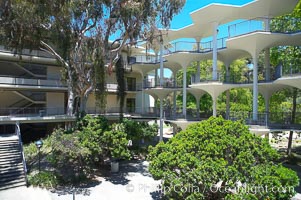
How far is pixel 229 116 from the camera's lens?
21188 millimetres

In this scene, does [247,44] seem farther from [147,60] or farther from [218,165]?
[147,60]

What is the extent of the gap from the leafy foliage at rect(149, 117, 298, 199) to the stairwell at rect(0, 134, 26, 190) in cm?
927

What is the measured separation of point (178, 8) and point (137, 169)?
1287cm

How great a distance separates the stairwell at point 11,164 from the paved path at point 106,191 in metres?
0.70

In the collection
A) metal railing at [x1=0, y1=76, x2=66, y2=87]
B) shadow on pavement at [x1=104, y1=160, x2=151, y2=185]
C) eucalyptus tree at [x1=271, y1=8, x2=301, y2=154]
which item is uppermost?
eucalyptus tree at [x1=271, y1=8, x2=301, y2=154]

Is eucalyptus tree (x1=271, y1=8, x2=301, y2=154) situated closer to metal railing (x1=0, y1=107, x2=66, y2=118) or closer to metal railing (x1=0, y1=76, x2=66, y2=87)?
metal railing (x1=0, y1=76, x2=66, y2=87)

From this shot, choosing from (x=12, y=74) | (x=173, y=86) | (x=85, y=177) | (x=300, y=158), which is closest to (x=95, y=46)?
(x=85, y=177)

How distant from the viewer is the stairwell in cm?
1454

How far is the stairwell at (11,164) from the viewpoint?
47.7ft

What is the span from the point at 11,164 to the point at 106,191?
24.4 feet

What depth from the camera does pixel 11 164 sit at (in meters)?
16.2

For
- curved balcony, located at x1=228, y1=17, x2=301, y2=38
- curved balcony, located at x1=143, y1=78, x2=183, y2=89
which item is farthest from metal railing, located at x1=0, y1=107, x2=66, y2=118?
curved balcony, located at x1=228, y1=17, x2=301, y2=38

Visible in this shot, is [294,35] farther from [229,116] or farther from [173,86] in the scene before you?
[173,86]

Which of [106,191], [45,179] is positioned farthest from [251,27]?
[45,179]
